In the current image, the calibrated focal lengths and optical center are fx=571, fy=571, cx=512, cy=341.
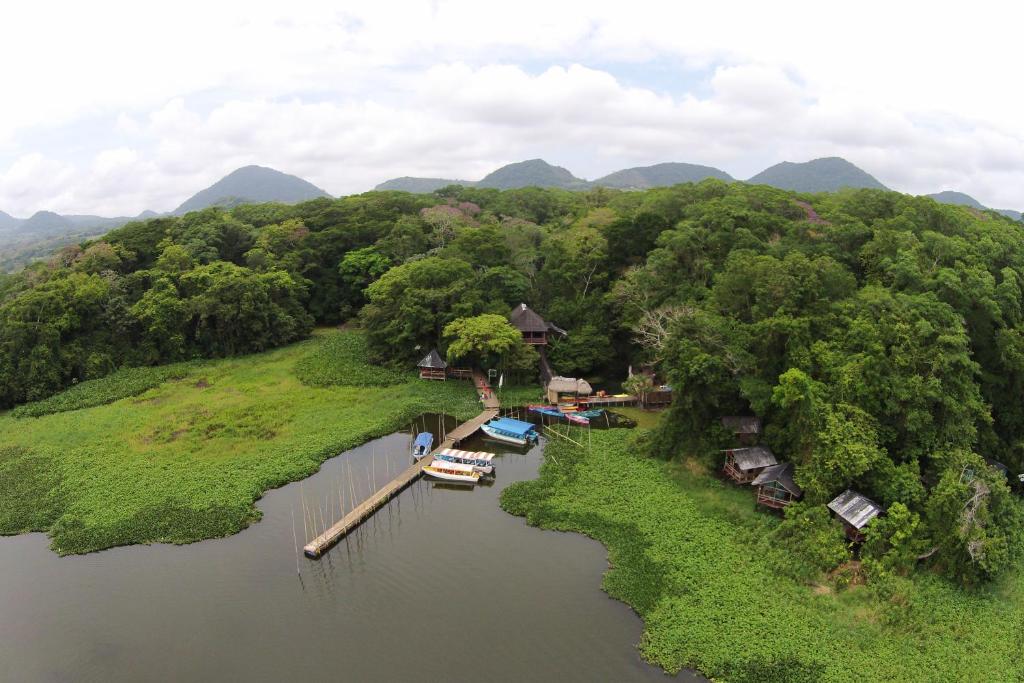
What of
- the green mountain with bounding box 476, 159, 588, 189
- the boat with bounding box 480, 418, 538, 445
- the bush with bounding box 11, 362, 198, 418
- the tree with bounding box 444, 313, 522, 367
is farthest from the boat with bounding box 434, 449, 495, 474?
the green mountain with bounding box 476, 159, 588, 189

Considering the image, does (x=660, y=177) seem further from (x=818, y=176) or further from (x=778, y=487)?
(x=778, y=487)

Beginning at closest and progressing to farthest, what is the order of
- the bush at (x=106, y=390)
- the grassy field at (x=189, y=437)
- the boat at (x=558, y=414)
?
the grassy field at (x=189, y=437)
the boat at (x=558, y=414)
the bush at (x=106, y=390)

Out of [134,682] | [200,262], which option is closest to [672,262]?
[134,682]

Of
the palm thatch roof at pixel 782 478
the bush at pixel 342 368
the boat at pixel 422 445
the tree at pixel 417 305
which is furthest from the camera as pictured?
the tree at pixel 417 305

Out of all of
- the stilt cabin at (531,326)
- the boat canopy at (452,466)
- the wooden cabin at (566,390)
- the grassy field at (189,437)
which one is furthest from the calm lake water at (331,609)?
the stilt cabin at (531,326)

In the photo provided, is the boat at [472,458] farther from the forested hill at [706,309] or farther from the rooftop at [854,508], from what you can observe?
the rooftop at [854,508]

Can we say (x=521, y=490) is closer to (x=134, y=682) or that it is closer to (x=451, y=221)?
(x=134, y=682)
